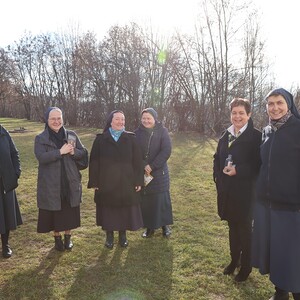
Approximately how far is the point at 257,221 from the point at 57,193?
251 cm

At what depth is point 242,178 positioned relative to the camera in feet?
10.8

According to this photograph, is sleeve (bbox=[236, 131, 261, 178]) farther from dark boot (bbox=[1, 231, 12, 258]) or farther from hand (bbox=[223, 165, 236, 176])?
dark boot (bbox=[1, 231, 12, 258])

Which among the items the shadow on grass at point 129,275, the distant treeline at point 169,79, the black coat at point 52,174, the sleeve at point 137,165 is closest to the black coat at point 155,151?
the sleeve at point 137,165

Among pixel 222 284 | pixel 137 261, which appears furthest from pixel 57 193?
pixel 222 284

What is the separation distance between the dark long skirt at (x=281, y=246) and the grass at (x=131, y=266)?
56 cm

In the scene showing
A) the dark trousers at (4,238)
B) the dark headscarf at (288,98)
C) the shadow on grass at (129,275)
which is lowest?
the shadow on grass at (129,275)

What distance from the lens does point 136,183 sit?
4.40 m

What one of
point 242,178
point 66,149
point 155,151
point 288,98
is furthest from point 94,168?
point 288,98

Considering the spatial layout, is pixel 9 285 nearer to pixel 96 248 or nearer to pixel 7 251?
pixel 7 251

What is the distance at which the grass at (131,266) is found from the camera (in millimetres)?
3367

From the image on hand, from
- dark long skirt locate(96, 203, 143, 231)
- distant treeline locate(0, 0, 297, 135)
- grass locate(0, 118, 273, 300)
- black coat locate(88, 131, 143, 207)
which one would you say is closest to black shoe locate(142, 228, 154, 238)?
grass locate(0, 118, 273, 300)

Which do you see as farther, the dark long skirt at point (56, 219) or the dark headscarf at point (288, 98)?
the dark long skirt at point (56, 219)

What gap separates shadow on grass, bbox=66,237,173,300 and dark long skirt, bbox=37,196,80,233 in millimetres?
663

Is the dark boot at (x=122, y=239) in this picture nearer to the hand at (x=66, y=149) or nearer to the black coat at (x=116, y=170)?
the black coat at (x=116, y=170)
